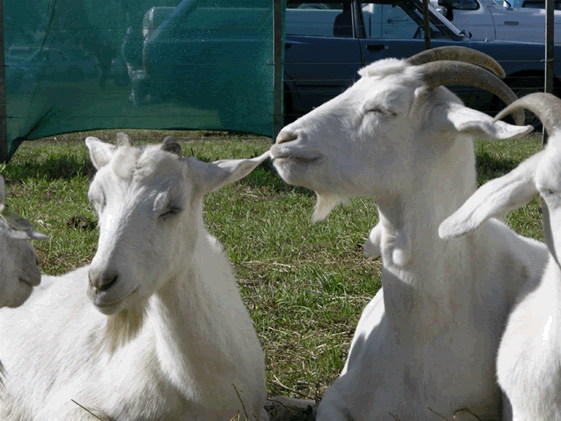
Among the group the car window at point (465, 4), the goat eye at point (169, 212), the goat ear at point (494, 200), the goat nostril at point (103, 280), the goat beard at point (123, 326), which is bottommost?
the car window at point (465, 4)

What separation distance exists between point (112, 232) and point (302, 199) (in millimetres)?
Result: 3628

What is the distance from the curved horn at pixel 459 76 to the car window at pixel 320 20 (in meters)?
6.89

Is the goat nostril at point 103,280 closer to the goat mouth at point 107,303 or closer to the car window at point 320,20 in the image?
the goat mouth at point 107,303

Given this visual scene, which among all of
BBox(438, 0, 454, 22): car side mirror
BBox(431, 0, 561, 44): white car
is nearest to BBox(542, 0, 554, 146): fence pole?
BBox(438, 0, 454, 22): car side mirror

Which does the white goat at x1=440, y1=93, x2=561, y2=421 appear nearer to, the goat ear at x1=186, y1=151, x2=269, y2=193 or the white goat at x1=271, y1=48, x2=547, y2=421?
the white goat at x1=271, y1=48, x2=547, y2=421

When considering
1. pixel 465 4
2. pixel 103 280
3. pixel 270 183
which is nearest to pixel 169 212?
pixel 103 280

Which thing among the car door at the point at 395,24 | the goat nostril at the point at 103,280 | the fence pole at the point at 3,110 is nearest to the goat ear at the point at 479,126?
the goat nostril at the point at 103,280

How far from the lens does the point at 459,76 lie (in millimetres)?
2508

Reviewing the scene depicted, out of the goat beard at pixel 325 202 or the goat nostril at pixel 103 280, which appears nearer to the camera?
the goat nostril at pixel 103 280

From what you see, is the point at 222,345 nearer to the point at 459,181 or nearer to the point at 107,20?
the point at 459,181

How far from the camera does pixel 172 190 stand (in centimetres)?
274

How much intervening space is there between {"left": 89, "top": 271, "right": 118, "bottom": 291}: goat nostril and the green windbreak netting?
5.20 metres

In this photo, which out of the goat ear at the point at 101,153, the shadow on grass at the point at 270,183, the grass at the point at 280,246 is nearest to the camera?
the goat ear at the point at 101,153

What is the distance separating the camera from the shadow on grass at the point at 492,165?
7.14 m
